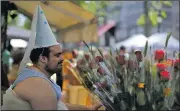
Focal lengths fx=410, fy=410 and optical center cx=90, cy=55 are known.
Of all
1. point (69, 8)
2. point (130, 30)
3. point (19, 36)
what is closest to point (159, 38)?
point (19, 36)

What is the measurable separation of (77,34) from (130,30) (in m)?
25.8

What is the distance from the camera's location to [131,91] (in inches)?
99.3

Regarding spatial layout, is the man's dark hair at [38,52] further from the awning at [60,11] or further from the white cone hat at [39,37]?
the awning at [60,11]

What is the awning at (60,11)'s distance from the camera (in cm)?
638

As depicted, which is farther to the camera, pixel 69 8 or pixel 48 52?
pixel 69 8

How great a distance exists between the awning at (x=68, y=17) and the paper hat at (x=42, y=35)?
342 centimetres

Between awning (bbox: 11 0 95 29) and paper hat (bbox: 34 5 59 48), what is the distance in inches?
135

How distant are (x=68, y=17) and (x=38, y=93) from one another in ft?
16.1

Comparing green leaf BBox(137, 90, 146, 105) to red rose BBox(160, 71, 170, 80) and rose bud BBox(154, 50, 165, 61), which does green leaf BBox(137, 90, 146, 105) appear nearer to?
red rose BBox(160, 71, 170, 80)

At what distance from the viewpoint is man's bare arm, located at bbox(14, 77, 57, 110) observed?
2.33m

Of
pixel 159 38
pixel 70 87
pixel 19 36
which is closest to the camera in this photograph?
pixel 70 87

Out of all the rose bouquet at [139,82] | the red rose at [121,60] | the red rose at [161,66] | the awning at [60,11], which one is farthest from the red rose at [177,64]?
the awning at [60,11]

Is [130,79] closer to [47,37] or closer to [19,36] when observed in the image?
[47,37]

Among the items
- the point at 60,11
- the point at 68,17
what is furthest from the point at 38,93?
the point at 68,17
